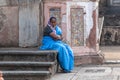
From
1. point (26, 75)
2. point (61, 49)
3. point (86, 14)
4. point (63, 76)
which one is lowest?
point (63, 76)

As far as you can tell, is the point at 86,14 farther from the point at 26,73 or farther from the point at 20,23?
the point at 26,73

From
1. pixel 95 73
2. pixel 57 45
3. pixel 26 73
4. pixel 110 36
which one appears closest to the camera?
pixel 26 73

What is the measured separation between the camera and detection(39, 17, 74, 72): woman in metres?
11.0

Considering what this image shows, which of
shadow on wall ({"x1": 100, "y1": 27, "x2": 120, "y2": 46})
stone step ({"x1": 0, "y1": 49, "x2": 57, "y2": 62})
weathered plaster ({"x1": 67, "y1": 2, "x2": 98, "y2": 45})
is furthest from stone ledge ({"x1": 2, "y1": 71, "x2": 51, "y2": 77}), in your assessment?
shadow on wall ({"x1": 100, "y1": 27, "x2": 120, "y2": 46})

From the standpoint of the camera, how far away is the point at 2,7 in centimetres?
1241

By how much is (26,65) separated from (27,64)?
0.04 m

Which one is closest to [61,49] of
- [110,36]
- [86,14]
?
[86,14]

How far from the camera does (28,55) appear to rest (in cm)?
1098

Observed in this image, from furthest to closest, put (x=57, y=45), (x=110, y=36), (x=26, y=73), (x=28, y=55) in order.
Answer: (x=110, y=36) → (x=57, y=45) → (x=28, y=55) → (x=26, y=73)

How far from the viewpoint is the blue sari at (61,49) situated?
11.0 m

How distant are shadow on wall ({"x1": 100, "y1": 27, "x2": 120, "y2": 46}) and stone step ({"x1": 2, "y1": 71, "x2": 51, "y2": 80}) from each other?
8.28 metres

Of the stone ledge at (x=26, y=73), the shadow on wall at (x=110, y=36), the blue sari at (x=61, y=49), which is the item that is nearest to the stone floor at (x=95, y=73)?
the blue sari at (x=61, y=49)

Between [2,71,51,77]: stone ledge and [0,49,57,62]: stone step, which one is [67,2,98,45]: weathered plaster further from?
[2,71,51,77]: stone ledge

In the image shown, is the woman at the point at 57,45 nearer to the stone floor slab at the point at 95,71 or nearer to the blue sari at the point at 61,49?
the blue sari at the point at 61,49
